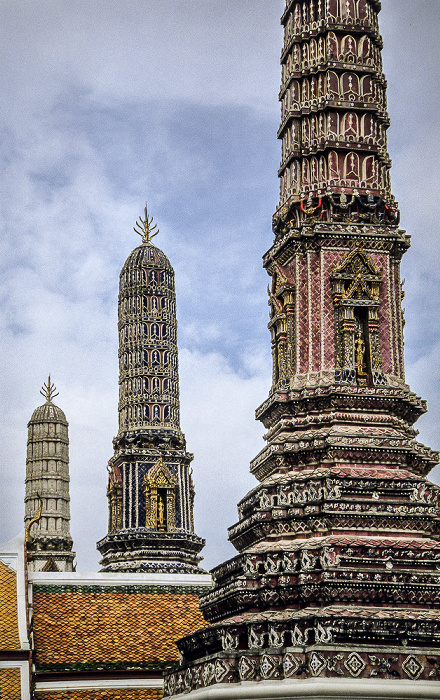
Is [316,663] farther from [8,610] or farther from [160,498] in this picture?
[160,498]

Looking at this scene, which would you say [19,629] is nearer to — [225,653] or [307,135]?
[225,653]

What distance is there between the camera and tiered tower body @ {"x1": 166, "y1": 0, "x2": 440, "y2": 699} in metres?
17.6

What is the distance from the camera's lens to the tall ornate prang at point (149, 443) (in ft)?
130

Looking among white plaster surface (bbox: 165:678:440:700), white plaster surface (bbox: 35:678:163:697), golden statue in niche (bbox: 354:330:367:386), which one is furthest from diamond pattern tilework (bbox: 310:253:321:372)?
white plaster surface (bbox: 35:678:163:697)

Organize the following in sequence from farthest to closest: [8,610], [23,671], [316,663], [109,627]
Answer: [109,627]
[8,610]
[23,671]
[316,663]

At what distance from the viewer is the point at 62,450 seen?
163 ft

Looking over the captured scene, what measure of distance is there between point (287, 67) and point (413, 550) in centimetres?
1073

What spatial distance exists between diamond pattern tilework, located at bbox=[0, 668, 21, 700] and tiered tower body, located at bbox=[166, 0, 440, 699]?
355cm

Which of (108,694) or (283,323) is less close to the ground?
(283,323)

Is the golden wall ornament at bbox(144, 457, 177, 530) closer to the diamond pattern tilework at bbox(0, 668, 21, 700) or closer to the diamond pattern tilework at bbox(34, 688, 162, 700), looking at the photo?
the diamond pattern tilework at bbox(34, 688, 162, 700)

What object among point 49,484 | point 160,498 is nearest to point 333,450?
point 160,498

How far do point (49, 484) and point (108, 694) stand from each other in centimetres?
2449

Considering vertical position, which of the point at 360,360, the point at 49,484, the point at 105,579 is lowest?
the point at 105,579

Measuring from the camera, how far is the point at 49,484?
1914 inches
